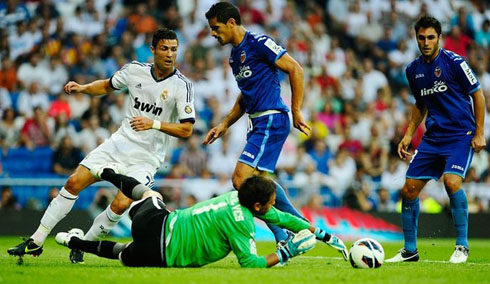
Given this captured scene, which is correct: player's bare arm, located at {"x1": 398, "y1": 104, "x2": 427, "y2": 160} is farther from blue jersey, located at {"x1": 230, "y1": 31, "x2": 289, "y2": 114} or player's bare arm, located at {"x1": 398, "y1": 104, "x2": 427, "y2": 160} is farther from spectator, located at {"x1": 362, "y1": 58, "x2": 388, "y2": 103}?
spectator, located at {"x1": 362, "y1": 58, "x2": 388, "y2": 103}

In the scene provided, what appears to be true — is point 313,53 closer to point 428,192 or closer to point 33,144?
point 428,192

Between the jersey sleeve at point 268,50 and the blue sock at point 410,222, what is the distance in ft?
8.14

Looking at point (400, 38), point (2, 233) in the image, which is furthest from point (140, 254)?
point (400, 38)

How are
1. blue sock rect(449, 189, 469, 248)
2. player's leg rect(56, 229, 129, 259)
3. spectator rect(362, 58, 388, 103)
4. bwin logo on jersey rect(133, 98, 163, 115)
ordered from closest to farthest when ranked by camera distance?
player's leg rect(56, 229, 129, 259)
bwin logo on jersey rect(133, 98, 163, 115)
blue sock rect(449, 189, 469, 248)
spectator rect(362, 58, 388, 103)

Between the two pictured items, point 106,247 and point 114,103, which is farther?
point 114,103

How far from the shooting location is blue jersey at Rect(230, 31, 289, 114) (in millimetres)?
10086

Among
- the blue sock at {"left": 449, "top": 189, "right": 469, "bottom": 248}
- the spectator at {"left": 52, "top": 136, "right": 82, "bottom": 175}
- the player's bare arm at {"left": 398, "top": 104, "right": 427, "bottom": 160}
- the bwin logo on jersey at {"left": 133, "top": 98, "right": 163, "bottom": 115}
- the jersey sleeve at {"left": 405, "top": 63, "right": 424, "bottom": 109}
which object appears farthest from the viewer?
the spectator at {"left": 52, "top": 136, "right": 82, "bottom": 175}

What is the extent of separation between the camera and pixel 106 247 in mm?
8859

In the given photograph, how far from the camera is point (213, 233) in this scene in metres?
8.40

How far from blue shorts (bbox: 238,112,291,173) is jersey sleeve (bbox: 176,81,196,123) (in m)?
0.72

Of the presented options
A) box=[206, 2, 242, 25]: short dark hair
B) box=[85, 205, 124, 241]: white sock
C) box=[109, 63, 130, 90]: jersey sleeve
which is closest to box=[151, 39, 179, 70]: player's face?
box=[109, 63, 130, 90]: jersey sleeve

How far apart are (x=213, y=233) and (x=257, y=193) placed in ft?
1.89

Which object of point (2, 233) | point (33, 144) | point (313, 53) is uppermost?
point (313, 53)

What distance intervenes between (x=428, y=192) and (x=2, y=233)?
8.97 meters
